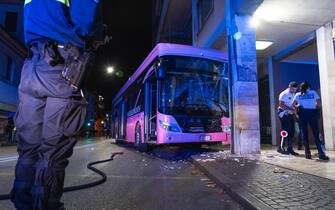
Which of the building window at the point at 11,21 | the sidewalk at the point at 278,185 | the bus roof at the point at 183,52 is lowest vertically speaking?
the sidewalk at the point at 278,185

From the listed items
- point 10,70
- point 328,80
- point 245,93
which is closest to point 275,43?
point 328,80

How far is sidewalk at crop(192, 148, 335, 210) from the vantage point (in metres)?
3.28

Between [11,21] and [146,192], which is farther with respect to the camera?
[11,21]

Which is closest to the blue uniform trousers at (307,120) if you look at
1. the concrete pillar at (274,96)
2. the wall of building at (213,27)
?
the wall of building at (213,27)

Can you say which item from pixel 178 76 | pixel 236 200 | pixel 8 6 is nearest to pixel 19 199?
pixel 236 200

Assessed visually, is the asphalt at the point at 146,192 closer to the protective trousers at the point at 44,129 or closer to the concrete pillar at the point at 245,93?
the protective trousers at the point at 44,129

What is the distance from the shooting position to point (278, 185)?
420cm

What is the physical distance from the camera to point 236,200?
152 inches

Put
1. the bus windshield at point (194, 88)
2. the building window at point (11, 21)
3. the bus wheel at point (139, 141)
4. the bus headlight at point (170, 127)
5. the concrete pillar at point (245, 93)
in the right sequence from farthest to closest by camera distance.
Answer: the building window at point (11, 21) → the bus wheel at point (139, 141) → the bus windshield at point (194, 88) → the bus headlight at point (170, 127) → the concrete pillar at point (245, 93)

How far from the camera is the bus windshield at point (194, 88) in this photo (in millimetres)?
9312

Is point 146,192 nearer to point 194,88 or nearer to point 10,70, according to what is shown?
point 194,88

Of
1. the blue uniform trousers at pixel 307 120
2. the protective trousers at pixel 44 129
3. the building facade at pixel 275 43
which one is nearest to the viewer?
the protective trousers at pixel 44 129

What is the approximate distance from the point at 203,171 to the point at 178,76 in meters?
4.04

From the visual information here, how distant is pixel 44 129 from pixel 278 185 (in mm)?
3329
